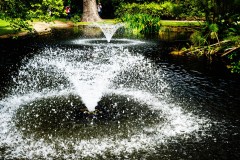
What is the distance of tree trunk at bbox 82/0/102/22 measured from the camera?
120 feet

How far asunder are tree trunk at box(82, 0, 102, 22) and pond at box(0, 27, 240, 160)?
62.8ft

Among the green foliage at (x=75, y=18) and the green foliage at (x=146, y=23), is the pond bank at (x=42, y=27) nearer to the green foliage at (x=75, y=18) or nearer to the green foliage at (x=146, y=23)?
the green foliage at (x=75, y=18)

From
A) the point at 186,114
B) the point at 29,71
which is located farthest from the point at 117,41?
the point at 186,114

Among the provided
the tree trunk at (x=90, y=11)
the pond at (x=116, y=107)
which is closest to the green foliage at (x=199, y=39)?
the pond at (x=116, y=107)

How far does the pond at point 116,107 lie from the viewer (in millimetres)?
7395

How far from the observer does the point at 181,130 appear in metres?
8.42

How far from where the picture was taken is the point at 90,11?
37.1 m

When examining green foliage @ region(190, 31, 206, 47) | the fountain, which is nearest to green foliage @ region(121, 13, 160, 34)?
the fountain

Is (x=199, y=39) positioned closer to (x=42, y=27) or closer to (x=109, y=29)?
(x=109, y=29)

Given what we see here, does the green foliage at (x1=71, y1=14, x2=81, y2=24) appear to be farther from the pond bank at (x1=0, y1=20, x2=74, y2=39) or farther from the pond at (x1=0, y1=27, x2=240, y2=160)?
the pond at (x1=0, y1=27, x2=240, y2=160)

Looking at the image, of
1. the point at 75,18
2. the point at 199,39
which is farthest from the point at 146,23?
the point at 75,18

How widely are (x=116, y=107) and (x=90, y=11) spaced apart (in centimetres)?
2846

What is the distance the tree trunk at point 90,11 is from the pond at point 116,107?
19.1 metres

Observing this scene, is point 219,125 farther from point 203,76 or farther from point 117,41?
point 117,41
